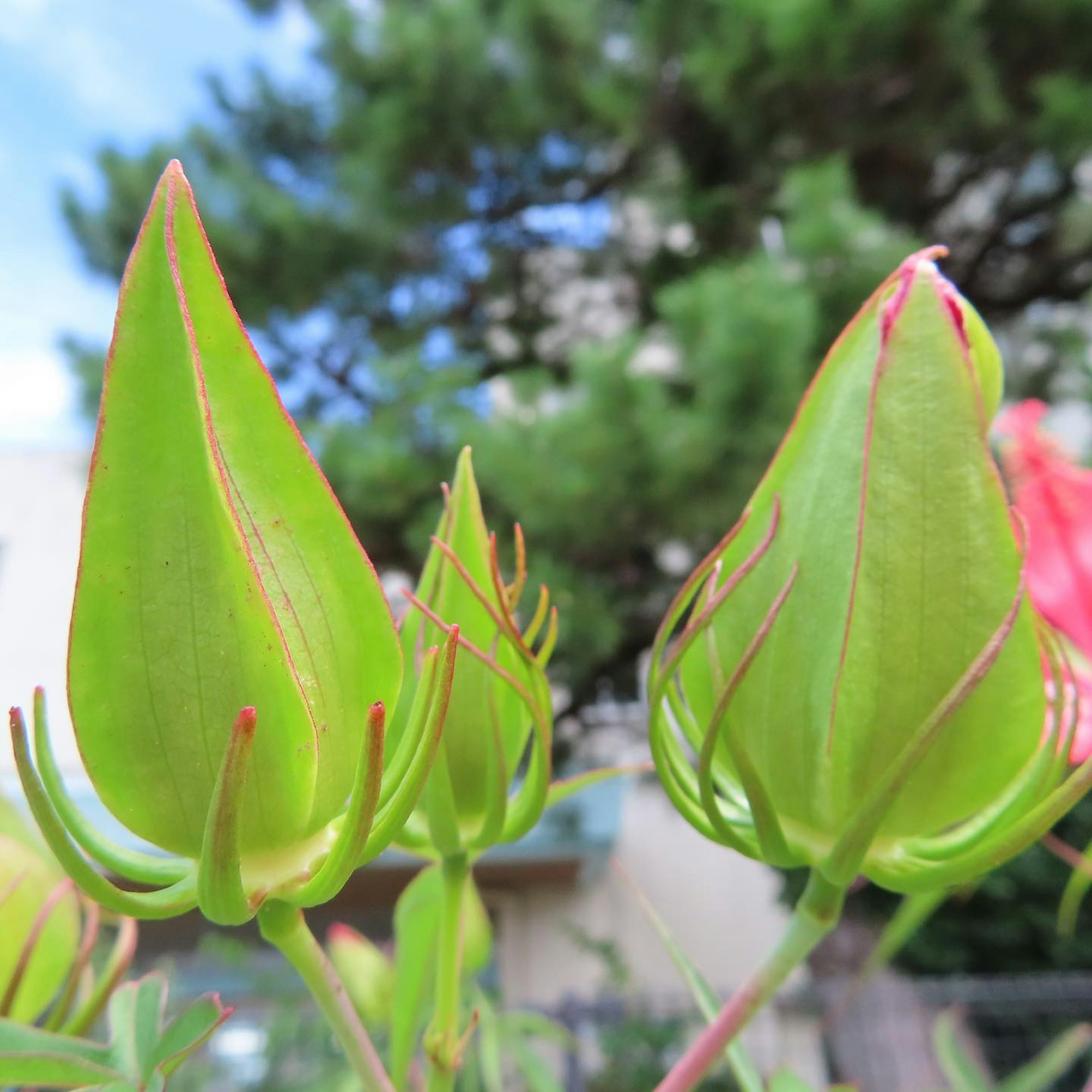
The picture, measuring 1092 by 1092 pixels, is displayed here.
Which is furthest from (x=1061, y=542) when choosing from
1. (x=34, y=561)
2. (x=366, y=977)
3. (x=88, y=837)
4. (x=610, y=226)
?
(x=34, y=561)

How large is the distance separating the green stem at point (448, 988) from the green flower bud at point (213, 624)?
0.05 meters

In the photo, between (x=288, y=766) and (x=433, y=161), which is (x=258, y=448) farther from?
(x=433, y=161)

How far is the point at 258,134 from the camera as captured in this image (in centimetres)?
287

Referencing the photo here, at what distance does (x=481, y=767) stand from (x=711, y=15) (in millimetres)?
2511

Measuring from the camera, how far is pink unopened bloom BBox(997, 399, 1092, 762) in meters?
0.23

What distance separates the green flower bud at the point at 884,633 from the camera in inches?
4.9

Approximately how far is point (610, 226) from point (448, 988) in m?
3.01

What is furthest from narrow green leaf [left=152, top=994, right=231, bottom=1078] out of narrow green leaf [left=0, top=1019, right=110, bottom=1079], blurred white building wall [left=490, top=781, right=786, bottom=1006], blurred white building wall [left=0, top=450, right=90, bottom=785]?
blurred white building wall [left=0, top=450, right=90, bottom=785]

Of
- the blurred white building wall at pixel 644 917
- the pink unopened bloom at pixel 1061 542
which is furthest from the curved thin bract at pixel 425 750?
the blurred white building wall at pixel 644 917

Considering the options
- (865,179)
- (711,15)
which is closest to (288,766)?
(711,15)

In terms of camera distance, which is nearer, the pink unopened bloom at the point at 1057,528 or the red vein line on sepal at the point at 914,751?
the red vein line on sepal at the point at 914,751

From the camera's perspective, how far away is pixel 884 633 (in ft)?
0.41

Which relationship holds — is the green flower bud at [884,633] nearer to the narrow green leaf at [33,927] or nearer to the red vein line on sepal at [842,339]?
the red vein line on sepal at [842,339]

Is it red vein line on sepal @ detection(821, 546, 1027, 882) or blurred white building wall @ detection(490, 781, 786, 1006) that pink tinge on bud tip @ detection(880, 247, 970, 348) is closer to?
red vein line on sepal @ detection(821, 546, 1027, 882)
